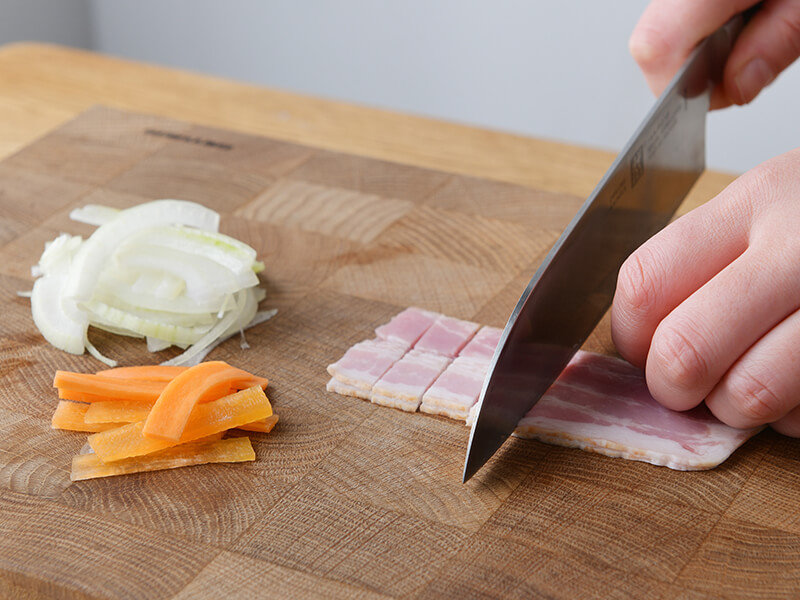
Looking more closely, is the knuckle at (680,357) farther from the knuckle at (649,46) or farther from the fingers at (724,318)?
the knuckle at (649,46)

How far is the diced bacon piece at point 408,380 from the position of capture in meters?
1.57

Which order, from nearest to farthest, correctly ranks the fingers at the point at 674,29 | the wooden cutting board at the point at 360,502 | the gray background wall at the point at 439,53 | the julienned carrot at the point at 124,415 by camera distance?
the wooden cutting board at the point at 360,502 < the julienned carrot at the point at 124,415 < the fingers at the point at 674,29 < the gray background wall at the point at 439,53

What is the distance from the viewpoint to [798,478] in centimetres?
142

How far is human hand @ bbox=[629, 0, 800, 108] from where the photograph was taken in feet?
6.66

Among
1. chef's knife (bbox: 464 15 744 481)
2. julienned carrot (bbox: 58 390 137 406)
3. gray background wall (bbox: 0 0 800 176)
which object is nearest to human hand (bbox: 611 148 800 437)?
chef's knife (bbox: 464 15 744 481)

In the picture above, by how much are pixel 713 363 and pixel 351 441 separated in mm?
549

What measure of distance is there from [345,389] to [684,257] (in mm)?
574

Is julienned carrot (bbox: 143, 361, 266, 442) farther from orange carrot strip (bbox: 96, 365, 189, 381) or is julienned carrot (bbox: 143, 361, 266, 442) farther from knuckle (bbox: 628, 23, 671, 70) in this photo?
knuckle (bbox: 628, 23, 671, 70)

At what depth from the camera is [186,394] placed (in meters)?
1.49

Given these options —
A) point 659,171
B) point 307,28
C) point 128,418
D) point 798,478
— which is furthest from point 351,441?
point 307,28

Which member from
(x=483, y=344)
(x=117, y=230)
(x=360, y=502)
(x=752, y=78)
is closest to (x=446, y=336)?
(x=483, y=344)

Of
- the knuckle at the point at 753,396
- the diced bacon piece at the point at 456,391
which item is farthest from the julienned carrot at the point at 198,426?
the knuckle at the point at 753,396

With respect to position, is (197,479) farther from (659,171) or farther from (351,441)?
(659,171)

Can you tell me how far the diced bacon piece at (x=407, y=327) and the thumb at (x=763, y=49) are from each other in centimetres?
91
